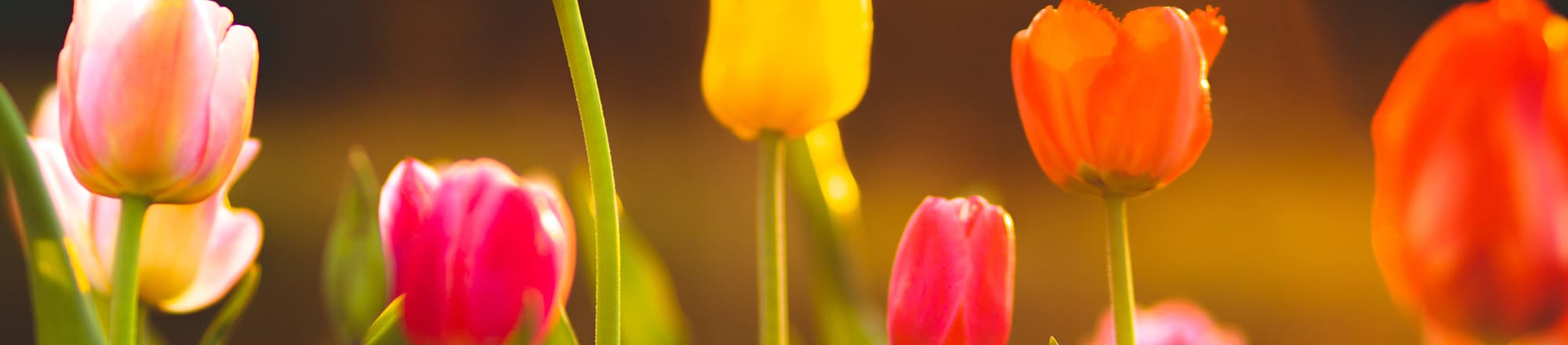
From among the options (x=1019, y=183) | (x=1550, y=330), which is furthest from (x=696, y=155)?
(x=1550, y=330)

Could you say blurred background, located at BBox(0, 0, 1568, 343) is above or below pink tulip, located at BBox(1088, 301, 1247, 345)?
above

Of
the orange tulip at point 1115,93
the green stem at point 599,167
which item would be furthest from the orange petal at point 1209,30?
the green stem at point 599,167

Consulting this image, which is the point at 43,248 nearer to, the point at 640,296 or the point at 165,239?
the point at 165,239

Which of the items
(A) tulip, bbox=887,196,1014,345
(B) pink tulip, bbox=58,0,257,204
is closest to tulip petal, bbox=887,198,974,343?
(A) tulip, bbox=887,196,1014,345

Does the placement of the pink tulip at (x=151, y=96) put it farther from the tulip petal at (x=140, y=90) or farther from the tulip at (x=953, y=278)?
the tulip at (x=953, y=278)

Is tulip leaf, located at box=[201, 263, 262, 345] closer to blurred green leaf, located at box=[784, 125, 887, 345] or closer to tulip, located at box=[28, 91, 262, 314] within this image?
tulip, located at box=[28, 91, 262, 314]

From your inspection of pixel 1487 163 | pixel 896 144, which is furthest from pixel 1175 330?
pixel 896 144
